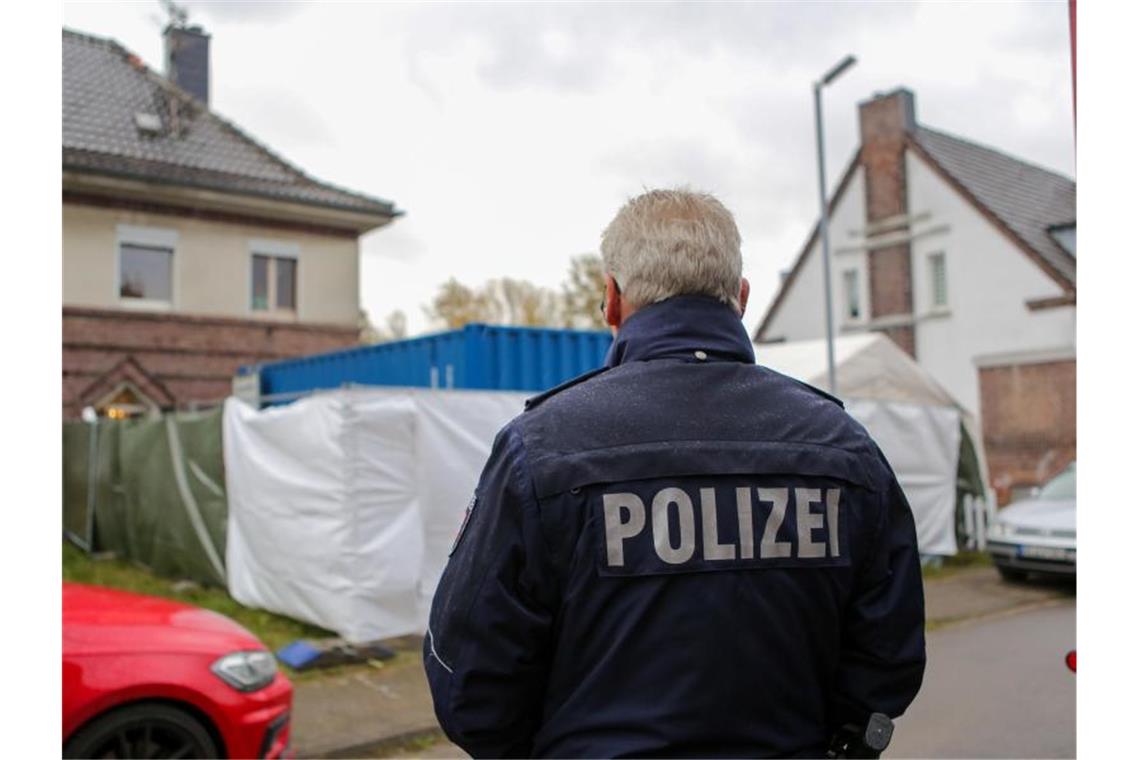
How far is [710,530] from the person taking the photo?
1760 millimetres

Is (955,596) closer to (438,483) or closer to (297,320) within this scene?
(438,483)

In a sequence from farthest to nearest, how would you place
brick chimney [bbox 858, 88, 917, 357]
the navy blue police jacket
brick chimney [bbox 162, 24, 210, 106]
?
1. brick chimney [bbox 858, 88, 917, 357]
2. brick chimney [bbox 162, 24, 210, 106]
3. the navy blue police jacket

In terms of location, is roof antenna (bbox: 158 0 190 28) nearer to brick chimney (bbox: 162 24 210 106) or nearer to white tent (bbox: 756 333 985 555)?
brick chimney (bbox: 162 24 210 106)

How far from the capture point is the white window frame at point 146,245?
1716 centimetres

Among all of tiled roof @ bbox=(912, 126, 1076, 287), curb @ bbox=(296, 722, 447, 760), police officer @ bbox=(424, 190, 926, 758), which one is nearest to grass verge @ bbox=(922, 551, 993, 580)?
curb @ bbox=(296, 722, 447, 760)

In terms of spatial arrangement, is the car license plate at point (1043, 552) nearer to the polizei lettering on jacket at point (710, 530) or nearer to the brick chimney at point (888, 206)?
the polizei lettering on jacket at point (710, 530)

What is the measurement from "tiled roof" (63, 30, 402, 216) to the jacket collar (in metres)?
17.1

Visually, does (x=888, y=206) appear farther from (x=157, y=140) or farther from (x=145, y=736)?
(x=145, y=736)

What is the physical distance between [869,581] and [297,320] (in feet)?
59.4

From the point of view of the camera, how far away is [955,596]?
40.0 ft

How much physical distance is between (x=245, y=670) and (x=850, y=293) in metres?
24.7

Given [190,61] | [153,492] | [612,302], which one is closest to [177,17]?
[190,61]

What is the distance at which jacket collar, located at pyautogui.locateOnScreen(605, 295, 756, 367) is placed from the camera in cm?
188
